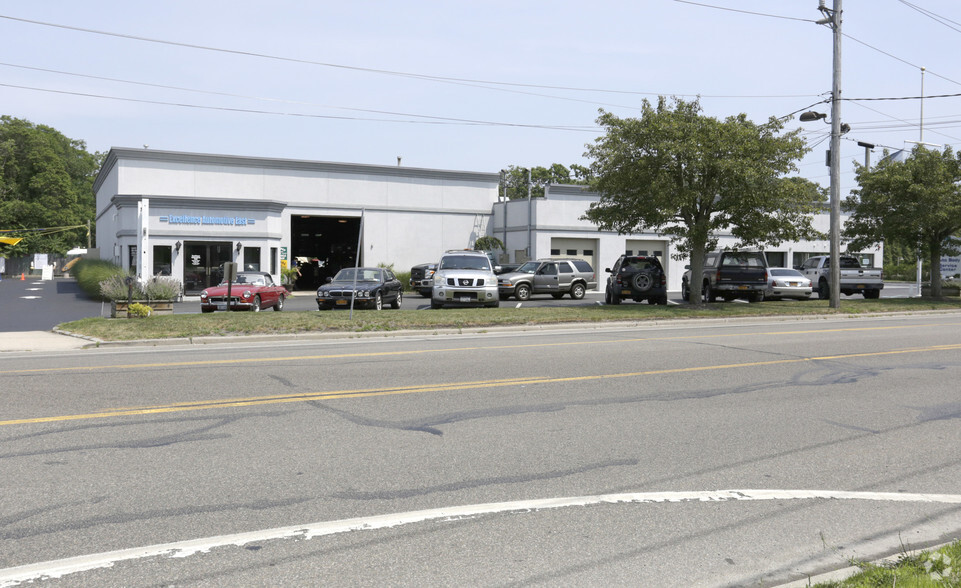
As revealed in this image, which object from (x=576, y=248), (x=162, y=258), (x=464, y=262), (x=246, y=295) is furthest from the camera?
(x=576, y=248)

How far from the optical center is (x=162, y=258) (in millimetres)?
34062

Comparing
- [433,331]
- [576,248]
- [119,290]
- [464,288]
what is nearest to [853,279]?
[576,248]

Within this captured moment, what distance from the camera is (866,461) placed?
636cm

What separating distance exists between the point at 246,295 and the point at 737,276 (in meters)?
17.1

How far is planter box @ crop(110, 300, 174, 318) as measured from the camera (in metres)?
19.0

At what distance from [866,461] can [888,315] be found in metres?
21.1

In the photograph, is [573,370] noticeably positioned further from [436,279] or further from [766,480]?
[436,279]

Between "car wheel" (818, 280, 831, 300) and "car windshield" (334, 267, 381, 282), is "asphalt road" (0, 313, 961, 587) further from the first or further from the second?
"car wheel" (818, 280, 831, 300)

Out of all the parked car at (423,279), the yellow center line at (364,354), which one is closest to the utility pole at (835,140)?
the yellow center line at (364,354)

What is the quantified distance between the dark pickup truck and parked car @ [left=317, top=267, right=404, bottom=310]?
11.1 metres

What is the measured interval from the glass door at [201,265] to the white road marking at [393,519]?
31706 millimetres

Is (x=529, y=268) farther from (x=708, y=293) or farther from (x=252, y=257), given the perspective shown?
(x=252, y=257)

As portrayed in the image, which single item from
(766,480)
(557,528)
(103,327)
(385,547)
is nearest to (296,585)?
(385,547)

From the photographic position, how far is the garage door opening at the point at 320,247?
45.8 meters
